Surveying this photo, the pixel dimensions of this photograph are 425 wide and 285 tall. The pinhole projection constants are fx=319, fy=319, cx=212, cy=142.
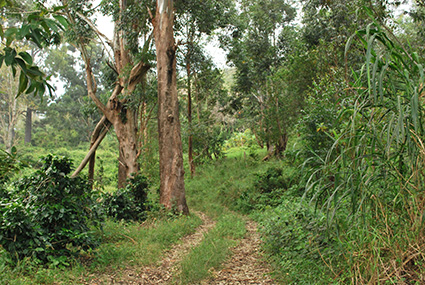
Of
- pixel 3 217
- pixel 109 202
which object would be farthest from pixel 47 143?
pixel 3 217

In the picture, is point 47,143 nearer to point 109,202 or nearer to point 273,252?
point 109,202

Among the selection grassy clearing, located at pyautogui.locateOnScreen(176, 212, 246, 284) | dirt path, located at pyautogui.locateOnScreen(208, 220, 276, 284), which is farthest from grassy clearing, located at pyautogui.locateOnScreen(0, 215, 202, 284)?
dirt path, located at pyautogui.locateOnScreen(208, 220, 276, 284)

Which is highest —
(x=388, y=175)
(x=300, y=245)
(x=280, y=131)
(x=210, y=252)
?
(x=280, y=131)

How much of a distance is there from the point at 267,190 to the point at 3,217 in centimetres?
756

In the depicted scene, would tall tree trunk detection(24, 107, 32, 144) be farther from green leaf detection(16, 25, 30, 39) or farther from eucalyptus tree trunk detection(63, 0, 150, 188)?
green leaf detection(16, 25, 30, 39)

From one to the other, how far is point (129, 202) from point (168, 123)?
2210 millimetres

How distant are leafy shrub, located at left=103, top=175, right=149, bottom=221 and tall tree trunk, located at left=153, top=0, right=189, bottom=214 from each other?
54 cm

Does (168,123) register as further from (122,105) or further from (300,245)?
(300,245)

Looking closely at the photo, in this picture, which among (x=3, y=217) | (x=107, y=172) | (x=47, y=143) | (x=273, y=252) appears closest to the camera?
(x=3, y=217)

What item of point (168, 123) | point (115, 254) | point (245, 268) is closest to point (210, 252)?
point (245, 268)

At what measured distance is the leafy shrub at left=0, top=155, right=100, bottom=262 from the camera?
154 inches

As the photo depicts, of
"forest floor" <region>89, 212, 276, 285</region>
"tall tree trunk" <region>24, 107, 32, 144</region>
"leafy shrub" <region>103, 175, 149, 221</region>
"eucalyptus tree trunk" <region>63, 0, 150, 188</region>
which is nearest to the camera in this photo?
"forest floor" <region>89, 212, 276, 285</region>

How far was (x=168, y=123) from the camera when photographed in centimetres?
828

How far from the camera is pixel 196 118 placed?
16.6 meters
